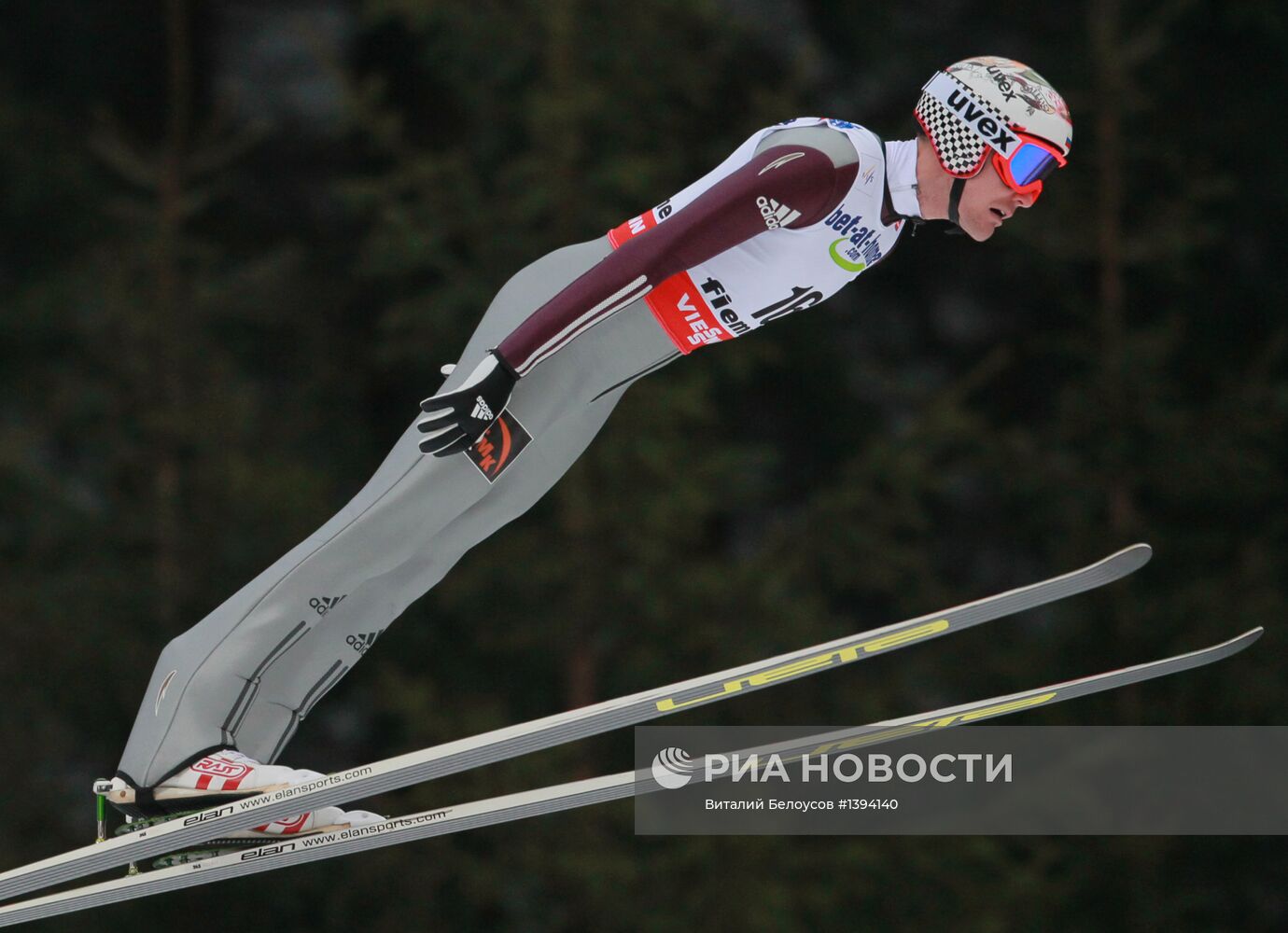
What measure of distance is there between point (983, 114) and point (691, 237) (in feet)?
2.33

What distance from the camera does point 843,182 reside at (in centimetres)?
455

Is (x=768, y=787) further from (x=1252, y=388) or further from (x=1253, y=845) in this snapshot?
(x=1252, y=388)

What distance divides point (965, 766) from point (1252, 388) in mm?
2762

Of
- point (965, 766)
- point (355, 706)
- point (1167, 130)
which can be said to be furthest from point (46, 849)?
point (1167, 130)

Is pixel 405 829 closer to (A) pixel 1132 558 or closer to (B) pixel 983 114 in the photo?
(A) pixel 1132 558

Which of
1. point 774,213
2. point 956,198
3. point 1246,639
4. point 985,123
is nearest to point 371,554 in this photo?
point 774,213

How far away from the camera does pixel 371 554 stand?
15.9ft

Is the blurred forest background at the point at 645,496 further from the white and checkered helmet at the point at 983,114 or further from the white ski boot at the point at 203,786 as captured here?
the white and checkered helmet at the point at 983,114

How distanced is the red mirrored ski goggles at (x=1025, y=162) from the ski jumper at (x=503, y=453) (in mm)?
203

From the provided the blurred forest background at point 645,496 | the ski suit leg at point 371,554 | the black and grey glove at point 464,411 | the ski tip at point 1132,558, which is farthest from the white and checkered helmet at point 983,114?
the blurred forest background at point 645,496

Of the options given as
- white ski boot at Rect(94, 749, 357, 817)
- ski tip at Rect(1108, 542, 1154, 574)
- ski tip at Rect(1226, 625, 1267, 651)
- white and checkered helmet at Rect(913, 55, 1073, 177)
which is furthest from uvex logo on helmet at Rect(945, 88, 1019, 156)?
white ski boot at Rect(94, 749, 357, 817)

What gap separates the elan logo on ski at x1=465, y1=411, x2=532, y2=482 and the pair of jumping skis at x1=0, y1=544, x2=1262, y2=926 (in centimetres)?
60

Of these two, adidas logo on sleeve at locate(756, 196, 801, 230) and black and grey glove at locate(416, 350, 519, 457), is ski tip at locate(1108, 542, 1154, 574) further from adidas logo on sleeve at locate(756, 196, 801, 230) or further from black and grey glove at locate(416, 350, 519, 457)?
black and grey glove at locate(416, 350, 519, 457)

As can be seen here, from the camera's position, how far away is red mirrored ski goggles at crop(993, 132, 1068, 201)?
15.0ft
